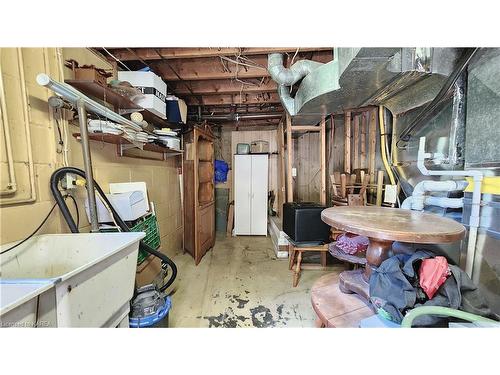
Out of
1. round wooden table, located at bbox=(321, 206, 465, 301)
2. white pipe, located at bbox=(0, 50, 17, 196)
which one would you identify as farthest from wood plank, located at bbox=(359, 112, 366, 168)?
white pipe, located at bbox=(0, 50, 17, 196)

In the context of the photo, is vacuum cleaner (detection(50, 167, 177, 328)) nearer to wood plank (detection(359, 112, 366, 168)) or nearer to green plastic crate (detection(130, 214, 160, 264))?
green plastic crate (detection(130, 214, 160, 264))

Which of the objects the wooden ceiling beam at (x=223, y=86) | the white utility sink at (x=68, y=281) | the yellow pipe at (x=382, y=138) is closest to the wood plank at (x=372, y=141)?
the yellow pipe at (x=382, y=138)

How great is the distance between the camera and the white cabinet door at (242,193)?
416 centimetres

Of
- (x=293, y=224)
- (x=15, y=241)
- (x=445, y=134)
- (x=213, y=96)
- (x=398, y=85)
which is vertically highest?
(x=213, y=96)

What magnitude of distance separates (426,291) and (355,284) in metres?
0.40

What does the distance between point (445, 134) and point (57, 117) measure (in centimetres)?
307

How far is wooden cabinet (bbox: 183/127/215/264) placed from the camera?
2910mm

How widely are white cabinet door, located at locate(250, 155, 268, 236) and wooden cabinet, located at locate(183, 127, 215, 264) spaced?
→ 3.02ft

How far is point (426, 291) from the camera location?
1.00 metres

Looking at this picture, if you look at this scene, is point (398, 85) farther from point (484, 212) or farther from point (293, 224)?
point (293, 224)

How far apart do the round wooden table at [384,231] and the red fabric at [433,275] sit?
0.13 metres

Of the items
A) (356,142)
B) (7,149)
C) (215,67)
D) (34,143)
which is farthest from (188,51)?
(356,142)
